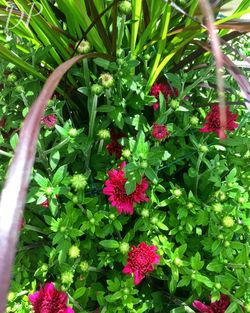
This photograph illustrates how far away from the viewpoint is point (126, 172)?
0.79 m

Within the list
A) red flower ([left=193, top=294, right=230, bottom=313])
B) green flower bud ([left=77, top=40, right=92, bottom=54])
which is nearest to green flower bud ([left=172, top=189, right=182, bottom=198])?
red flower ([left=193, top=294, right=230, bottom=313])

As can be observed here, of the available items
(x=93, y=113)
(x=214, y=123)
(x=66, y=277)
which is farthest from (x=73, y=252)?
(x=214, y=123)

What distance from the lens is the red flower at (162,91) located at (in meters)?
0.91

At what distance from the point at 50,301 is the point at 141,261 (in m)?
0.18

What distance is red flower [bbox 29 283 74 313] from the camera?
0.78 metres

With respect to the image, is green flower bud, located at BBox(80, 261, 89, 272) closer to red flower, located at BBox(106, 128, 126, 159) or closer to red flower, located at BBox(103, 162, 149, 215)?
red flower, located at BBox(103, 162, 149, 215)

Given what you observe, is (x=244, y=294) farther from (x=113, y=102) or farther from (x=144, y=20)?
(x=144, y=20)

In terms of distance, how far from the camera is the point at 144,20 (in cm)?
92

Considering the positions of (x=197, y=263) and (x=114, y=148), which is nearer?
(x=197, y=263)

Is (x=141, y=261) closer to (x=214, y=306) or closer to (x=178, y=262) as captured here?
(x=178, y=262)

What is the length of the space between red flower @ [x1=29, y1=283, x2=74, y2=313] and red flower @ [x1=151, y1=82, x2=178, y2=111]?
1.37 ft

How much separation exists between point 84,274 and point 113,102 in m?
0.35

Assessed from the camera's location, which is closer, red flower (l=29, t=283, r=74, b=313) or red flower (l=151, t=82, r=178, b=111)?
red flower (l=29, t=283, r=74, b=313)

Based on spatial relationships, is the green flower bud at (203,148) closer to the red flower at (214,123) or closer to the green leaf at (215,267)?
the red flower at (214,123)
